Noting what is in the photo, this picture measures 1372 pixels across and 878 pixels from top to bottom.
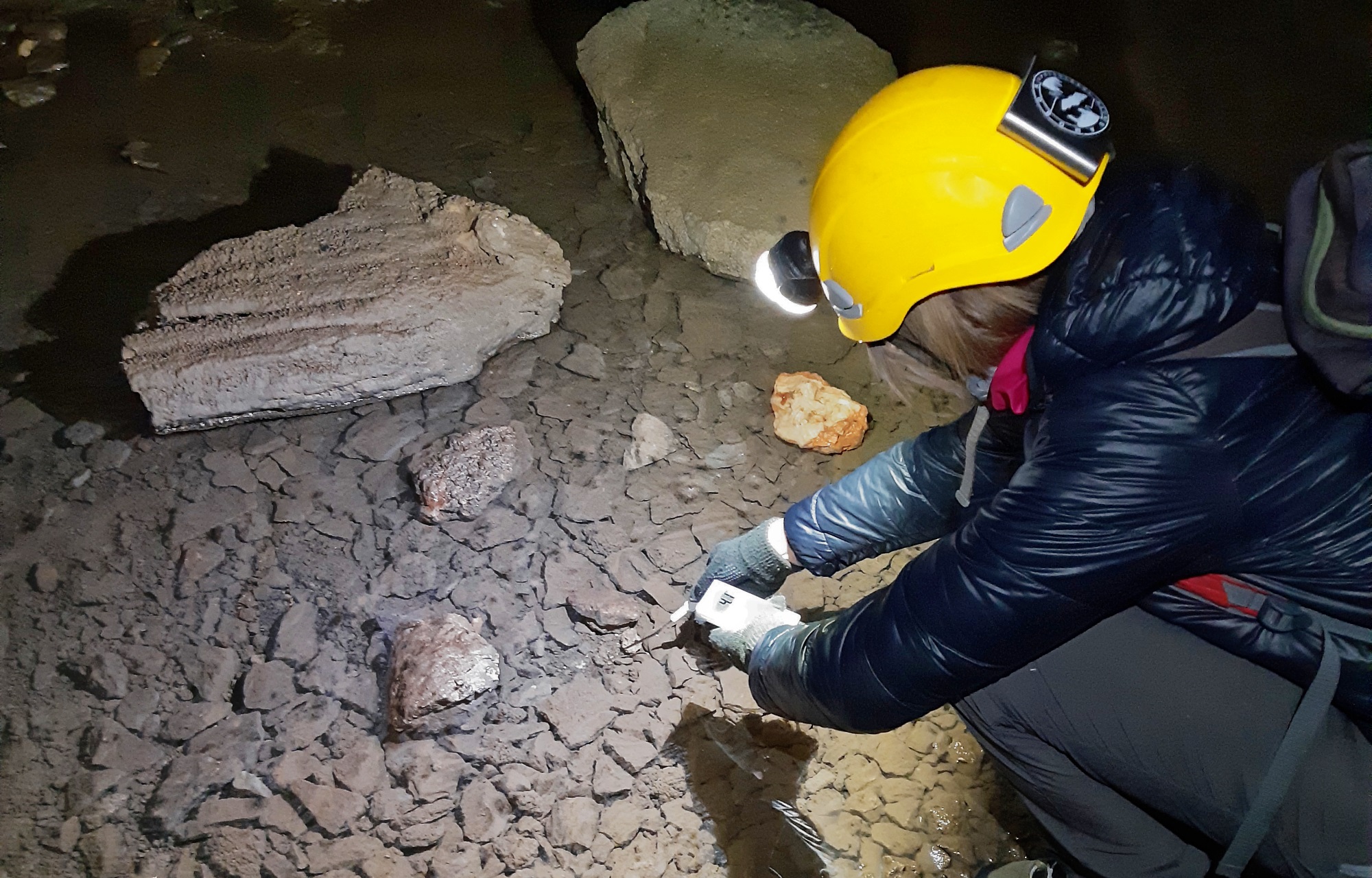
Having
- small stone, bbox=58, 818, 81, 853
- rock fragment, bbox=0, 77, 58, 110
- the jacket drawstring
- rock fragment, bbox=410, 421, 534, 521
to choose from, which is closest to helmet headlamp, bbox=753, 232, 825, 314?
the jacket drawstring

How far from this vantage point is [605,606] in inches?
79.0

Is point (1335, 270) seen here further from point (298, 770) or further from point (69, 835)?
point (69, 835)

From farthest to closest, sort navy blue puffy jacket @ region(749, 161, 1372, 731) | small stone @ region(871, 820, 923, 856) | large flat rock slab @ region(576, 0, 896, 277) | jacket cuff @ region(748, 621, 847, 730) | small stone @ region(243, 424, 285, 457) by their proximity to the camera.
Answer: large flat rock slab @ region(576, 0, 896, 277) → small stone @ region(243, 424, 285, 457) → small stone @ region(871, 820, 923, 856) → jacket cuff @ region(748, 621, 847, 730) → navy blue puffy jacket @ region(749, 161, 1372, 731)

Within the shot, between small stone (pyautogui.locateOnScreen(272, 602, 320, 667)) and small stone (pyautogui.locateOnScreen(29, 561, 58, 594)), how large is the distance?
557mm

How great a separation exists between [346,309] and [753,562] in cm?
129

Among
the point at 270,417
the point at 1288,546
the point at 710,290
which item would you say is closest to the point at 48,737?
the point at 270,417

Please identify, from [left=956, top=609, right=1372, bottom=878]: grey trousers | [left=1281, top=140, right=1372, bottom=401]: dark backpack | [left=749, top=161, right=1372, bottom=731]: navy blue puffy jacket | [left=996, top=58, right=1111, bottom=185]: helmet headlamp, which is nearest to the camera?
[left=1281, top=140, right=1372, bottom=401]: dark backpack

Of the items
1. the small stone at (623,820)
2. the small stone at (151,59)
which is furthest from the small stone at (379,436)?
the small stone at (151,59)

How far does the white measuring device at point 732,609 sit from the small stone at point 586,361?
0.87 meters

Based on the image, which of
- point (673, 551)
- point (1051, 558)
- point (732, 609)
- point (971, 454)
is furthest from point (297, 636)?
point (1051, 558)

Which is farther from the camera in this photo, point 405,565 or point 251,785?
point 405,565

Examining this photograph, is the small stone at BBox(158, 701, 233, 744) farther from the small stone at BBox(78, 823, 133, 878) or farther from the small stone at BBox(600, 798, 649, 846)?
the small stone at BBox(600, 798, 649, 846)

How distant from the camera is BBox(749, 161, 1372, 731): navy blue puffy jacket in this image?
1035mm

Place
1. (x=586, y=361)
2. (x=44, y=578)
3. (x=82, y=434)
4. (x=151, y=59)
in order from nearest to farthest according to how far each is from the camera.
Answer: (x=44, y=578) < (x=82, y=434) < (x=586, y=361) < (x=151, y=59)
